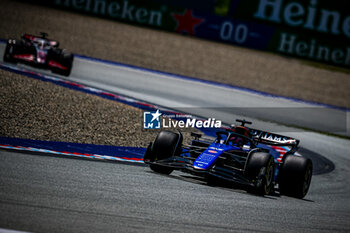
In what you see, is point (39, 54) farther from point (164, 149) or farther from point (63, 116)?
point (164, 149)

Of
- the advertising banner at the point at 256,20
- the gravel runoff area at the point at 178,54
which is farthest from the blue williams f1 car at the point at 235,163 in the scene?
the advertising banner at the point at 256,20

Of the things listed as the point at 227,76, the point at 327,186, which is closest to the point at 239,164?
the point at 327,186

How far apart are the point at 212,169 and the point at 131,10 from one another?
24753 millimetres

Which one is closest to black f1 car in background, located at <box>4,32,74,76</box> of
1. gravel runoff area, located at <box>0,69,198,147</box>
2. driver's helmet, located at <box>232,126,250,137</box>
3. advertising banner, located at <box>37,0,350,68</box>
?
gravel runoff area, located at <box>0,69,198,147</box>

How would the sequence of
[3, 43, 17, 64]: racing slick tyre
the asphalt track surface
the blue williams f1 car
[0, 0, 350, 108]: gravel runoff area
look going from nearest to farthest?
the asphalt track surface → the blue williams f1 car → [3, 43, 17, 64]: racing slick tyre → [0, 0, 350, 108]: gravel runoff area

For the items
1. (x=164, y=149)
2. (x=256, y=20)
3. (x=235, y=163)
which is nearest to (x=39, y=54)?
(x=164, y=149)

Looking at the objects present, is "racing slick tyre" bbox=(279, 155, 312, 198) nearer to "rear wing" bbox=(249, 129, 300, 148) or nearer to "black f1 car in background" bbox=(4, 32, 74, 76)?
"rear wing" bbox=(249, 129, 300, 148)

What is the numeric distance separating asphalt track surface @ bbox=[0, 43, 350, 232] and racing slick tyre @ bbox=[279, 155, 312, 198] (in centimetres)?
14

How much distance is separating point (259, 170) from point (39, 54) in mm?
10592

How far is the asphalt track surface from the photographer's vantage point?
5547 mm

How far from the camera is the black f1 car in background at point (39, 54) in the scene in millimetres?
16750

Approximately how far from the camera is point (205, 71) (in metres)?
24.6

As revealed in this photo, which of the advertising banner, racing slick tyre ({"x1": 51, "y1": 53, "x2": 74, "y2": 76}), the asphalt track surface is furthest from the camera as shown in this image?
the advertising banner

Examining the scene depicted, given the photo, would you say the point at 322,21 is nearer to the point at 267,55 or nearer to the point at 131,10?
the point at 267,55
